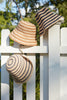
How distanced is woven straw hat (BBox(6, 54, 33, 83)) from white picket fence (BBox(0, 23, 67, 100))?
0.23 feet

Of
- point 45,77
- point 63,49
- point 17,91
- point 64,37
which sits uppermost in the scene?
point 64,37

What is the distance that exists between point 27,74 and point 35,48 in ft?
0.74

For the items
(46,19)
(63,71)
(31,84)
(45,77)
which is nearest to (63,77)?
(63,71)

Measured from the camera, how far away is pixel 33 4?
4.16 meters

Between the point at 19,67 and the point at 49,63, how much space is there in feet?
0.82

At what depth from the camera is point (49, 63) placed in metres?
1.24

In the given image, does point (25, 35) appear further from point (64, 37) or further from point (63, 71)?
point (63, 71)

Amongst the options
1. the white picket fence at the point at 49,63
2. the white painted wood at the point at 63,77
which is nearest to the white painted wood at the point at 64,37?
the white picket fence at the point at 49,63

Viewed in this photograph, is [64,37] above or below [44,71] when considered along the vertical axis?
above

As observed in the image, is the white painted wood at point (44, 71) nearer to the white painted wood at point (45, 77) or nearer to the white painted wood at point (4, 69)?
the white painted wood at point (45, 77)

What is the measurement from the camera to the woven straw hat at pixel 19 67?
3.84 feet

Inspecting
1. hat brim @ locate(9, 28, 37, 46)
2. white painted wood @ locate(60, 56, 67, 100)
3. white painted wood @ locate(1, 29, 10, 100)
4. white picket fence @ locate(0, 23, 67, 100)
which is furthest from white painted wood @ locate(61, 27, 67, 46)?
white painted wood @ locate(1, 29, 10, 100)

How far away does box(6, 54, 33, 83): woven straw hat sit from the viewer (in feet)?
3.84

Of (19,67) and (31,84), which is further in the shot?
(31,84)
